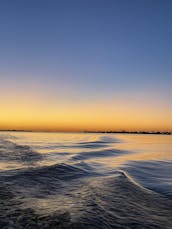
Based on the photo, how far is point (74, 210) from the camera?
499 centimetres

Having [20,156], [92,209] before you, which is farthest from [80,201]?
[20,156]

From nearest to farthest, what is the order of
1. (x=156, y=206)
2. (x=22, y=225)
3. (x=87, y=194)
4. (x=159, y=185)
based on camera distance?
(x=22, y=225) < (x=156, y=206) < (x=87, y=194) < (x=159, y=185)

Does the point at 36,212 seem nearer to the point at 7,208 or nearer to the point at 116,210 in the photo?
the point at 7,208

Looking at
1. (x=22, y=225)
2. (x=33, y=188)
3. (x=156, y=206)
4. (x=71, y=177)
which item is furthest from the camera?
(x=71, y=177)

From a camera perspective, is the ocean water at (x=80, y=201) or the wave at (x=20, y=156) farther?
the wave at (x=20, y=156)

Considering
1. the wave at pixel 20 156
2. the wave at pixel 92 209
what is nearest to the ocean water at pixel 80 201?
the wave at pixel 92 209

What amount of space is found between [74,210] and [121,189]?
2636mm

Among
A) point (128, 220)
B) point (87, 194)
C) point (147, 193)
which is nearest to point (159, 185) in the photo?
point (147, 193)

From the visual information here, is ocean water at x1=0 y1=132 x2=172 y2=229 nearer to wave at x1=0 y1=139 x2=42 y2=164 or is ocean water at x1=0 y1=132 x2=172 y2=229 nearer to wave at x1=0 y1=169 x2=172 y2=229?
wave at x1=0 y1=169 x2=172 y2=229

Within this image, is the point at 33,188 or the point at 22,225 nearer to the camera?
→ the point at 22,225

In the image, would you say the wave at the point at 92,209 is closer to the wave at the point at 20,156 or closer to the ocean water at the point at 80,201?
the ocean water at the point at 80,201

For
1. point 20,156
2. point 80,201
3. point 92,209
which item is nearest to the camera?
point 92,209

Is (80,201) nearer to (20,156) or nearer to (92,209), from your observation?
(92,209)

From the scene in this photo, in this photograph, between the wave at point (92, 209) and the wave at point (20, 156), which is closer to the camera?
the wave at point (92, 209)
